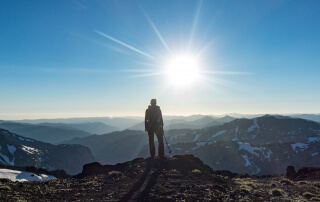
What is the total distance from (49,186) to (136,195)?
4761 millimetres

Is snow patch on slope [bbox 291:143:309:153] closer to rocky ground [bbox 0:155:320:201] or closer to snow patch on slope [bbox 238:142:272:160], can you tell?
snow patch on slope [bbox 238:142:272:160]

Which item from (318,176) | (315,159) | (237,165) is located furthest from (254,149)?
(318,176)

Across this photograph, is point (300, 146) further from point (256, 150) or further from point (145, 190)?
point (145, 190)

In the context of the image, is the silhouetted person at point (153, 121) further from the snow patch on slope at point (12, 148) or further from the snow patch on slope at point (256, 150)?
the snow patch on slope at point (12, 148)

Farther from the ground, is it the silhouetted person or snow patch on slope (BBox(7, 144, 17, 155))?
the silhouetted person

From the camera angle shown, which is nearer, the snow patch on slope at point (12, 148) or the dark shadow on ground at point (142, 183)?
the dark shadow on ground at point (142, 183)

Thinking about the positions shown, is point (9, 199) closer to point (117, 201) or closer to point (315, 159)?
point (117, 201)

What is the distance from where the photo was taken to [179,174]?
11305mm

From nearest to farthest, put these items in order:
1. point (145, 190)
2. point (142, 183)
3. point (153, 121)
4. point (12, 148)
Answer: point (145, 190), point (142, 183), point (153, 121), point (12, 148)

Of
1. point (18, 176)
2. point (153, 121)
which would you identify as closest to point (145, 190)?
point (153, 121)

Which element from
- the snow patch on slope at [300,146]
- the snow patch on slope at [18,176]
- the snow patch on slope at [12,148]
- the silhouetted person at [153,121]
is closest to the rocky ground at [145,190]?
the silhouetted person at [153,121]

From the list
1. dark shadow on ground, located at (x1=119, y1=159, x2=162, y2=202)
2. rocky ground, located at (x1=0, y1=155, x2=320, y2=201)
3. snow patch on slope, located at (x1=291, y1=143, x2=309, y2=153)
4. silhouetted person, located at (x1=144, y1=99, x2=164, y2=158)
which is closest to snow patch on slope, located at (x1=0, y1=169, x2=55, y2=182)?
silhouetted person, located at (x1=144, y1=99, x2=164, y2=158)

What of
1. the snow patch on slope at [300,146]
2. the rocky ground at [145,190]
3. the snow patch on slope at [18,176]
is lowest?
the snow patch on slope at [300,146]

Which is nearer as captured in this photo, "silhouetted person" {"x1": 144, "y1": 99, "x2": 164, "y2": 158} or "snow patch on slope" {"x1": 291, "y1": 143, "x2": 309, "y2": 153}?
"silhouetted person" {"x1": 144, "y1": 99, "x2": 164, "y2": 158}
